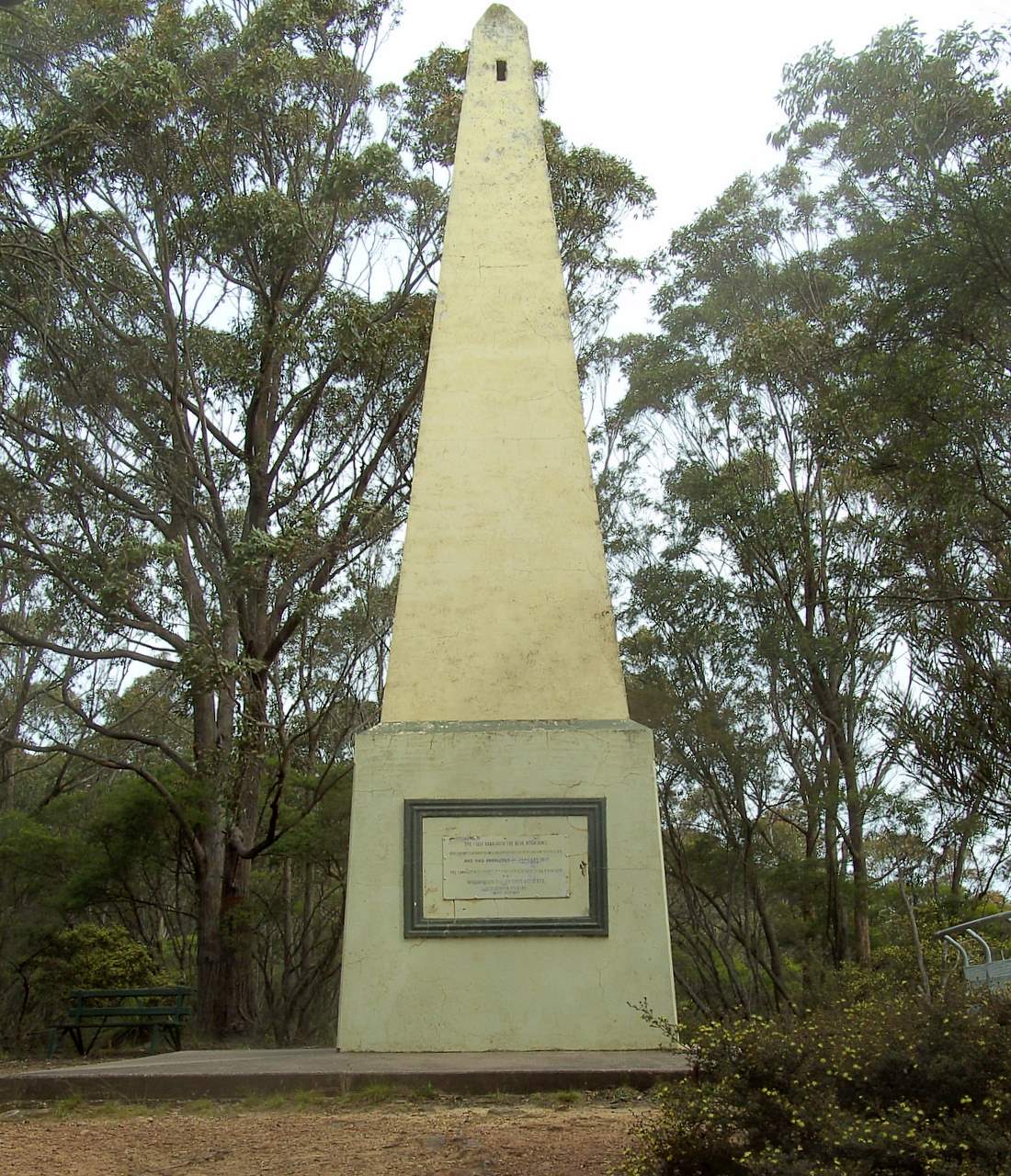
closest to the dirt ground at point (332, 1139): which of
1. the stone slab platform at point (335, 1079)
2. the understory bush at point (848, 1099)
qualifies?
the stone slab platform at point (335, 1079)

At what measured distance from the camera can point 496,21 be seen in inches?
362

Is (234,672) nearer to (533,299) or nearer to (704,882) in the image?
(533,299)

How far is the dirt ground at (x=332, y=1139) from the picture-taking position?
4316 mm

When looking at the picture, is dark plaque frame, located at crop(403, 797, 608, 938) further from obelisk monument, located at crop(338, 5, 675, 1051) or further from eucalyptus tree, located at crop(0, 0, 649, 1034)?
eucalyptus tree, located at crop(0, 0, 649, 1034)

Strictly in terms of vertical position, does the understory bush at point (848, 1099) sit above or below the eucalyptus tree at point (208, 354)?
below

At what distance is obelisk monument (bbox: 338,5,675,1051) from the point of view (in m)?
7.10

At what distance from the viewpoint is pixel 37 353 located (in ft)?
46.3

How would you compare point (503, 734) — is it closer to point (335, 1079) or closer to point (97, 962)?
point (335, 1079)

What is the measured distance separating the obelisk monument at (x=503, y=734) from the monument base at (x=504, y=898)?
1 cm

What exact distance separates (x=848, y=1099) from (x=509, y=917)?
11.8 ft

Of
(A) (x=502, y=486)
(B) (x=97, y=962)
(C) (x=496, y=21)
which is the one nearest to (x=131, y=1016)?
(B) (x=97, y=962)

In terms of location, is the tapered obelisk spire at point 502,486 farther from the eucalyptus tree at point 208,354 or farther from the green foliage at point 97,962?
the green foliage at point 97,962

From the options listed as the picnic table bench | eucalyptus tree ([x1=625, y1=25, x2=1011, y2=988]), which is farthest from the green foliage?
eucalyptus tree ([x1=625, y1=25, x2=1011, y2=988])

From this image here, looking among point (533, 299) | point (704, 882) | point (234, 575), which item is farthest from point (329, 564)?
point (704, 882)
